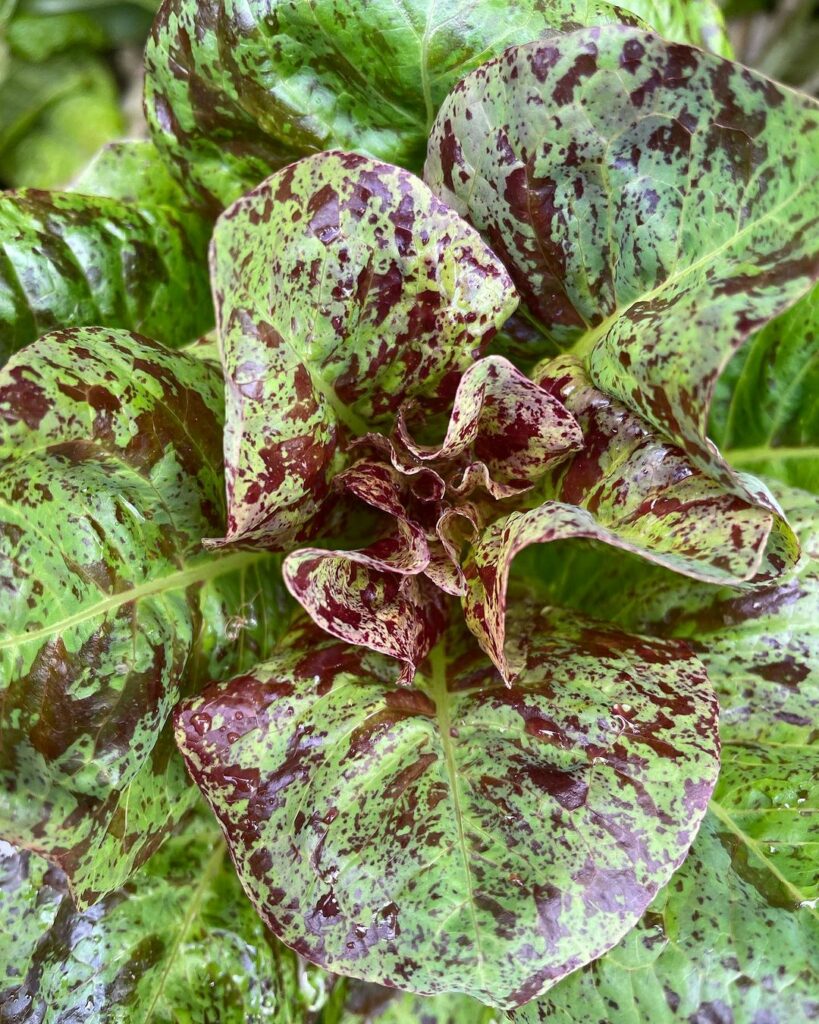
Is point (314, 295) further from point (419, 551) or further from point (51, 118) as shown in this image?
point (51, 118)

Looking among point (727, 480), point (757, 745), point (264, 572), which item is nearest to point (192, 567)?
point (264, 572)

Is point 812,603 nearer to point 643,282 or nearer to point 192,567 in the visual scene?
point 643,282

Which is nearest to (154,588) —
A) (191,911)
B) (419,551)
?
(419,551)

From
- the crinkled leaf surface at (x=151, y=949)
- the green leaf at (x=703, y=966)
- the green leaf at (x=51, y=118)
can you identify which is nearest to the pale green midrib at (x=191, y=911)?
the crinkled leaf surface at (x=151, y=949)

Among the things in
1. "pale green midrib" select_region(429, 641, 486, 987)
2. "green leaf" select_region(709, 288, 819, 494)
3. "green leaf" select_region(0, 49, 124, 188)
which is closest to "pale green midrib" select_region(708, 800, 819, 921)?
"pale green midrib" select_region(429, 641, 486, 987)

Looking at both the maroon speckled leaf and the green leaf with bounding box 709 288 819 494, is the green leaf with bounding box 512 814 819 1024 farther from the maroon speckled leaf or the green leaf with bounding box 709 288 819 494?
the green leaf with bounding box 709 288 819 494

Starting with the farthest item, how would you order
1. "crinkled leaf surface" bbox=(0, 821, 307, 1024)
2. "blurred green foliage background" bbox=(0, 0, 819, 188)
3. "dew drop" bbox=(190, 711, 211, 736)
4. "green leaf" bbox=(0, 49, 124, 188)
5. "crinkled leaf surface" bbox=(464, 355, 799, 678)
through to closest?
"green leaf" bbox=(0, 49, 124, 188), "blurred green foliage background" bbox=(0, 0, 819, 188), "crinkled leaf surface" bbox=(0, 821, 307, 1024), "dew drop" bbox=(190, 711, 211, 736), "crinkled leaf surface" bbox=(464, 355, 799, 678)

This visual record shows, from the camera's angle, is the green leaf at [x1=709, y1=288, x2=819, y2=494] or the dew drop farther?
the green leaf at [x1=709, y1=288, x2=819, y2=494]

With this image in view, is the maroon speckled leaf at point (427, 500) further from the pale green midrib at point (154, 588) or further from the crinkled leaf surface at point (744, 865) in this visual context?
the crinkled leaf surface at point (744, 865)
